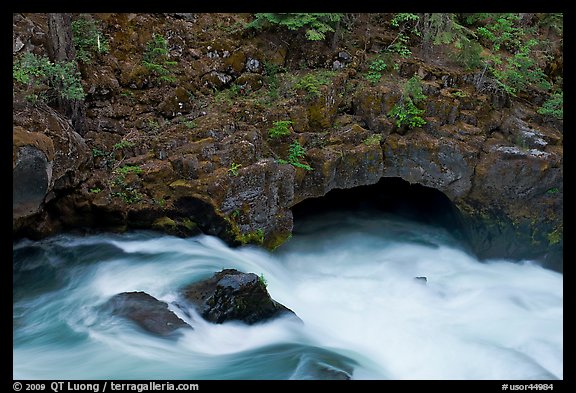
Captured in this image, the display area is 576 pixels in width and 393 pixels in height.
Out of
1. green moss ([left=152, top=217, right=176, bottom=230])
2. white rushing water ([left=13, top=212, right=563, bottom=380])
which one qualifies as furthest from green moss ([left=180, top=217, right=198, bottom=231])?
white rushing water ([left=13, top=212, right=563, bottom=380])

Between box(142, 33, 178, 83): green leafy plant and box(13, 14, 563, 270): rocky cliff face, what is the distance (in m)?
0.13

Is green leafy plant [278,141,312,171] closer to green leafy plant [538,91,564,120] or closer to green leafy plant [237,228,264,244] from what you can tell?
green leafy plant [237,228,264,244]

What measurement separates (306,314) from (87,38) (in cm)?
694

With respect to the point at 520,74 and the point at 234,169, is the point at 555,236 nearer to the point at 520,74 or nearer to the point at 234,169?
the point at 520,74

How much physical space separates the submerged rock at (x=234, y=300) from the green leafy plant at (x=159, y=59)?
496 centimetres

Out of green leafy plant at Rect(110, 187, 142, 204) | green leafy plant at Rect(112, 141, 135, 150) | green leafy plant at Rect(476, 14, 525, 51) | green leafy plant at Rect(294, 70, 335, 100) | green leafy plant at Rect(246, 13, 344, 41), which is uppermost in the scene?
green leafy plant at Rect(246, 13, 344, 41)

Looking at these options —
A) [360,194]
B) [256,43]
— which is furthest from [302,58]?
[360,194]

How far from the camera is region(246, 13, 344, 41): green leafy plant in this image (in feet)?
32.5

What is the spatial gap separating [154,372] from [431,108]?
7.69m

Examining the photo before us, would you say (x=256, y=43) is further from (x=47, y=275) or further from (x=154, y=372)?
(x=154, y=372)

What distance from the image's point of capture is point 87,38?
9.31 m

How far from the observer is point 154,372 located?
545 centimetres

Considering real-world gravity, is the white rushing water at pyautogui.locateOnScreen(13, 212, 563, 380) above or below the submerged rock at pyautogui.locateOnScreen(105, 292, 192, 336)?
below
